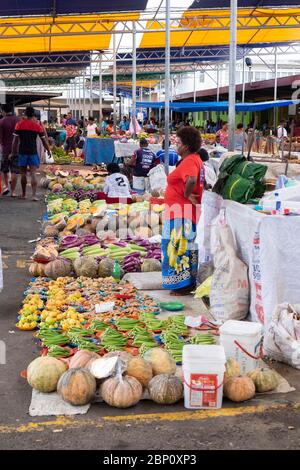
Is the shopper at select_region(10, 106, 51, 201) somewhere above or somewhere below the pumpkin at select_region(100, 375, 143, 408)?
above

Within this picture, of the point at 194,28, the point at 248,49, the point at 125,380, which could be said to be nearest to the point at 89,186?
the point at 194,28

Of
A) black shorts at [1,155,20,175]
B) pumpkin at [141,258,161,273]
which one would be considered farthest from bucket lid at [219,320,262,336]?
black shorts at [1,155,20,175]

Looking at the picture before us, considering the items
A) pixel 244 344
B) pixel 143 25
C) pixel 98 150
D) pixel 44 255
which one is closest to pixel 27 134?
pixel 44 255

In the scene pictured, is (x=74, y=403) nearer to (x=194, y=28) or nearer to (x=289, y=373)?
(x=289, y=373)

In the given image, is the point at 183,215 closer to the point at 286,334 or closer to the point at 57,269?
the point at 57,269

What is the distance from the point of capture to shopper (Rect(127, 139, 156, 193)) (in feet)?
46.3

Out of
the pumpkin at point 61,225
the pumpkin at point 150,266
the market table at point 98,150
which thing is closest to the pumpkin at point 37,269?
the pumpkin at point 150,266

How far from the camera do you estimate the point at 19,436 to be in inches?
155

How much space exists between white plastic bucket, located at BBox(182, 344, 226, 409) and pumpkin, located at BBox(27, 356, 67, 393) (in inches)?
37.1

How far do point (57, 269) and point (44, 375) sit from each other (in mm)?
3391

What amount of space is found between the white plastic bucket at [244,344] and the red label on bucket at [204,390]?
538mm

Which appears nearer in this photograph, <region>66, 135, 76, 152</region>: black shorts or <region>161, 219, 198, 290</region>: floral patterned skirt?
<region>161, 219, 198, 290</region>: floral patterned skirt

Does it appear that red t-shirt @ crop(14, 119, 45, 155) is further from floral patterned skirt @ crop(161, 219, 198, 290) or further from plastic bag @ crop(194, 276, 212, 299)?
plastic bag @ crop(194, 276, 212, 299)

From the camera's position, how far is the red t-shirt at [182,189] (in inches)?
263
